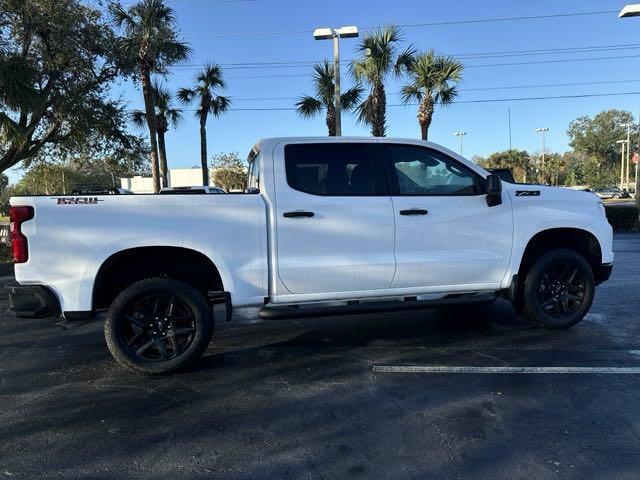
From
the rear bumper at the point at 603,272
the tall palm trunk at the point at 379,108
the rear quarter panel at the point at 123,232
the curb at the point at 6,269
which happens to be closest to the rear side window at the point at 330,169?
the rear quarter panel at the point at 123,232

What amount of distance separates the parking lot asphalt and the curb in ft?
20.7

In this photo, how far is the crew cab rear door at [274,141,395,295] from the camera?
4.59 m

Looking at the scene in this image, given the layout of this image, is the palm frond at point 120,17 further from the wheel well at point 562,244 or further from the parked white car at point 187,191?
the wheel well at point 562,244

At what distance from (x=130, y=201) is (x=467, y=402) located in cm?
306

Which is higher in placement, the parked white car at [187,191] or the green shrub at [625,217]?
the parked white car at [187,191]

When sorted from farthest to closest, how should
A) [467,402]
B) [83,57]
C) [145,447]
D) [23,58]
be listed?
[83,57] < [23,58] < [467,402] < [145,447]

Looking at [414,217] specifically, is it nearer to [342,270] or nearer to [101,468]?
[342,270]

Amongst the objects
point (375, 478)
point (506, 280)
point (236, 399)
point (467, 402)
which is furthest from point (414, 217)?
point (375, 478)

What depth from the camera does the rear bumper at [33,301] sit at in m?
4.22

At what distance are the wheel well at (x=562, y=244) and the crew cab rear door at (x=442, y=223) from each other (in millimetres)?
422

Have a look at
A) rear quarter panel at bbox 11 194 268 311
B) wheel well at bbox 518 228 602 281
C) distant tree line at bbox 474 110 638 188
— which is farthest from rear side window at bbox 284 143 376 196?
distant tree line at bbox 474 110 638 188

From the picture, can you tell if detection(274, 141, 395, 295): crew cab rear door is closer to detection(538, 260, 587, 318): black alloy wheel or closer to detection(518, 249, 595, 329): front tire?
detection(518, 249, 595, 329): front tire

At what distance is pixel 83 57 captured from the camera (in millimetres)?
13078

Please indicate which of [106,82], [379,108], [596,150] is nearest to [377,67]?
[379,108]
